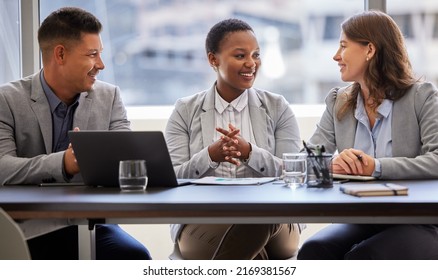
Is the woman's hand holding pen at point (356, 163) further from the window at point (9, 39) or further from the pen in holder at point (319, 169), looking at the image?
the window at point (9, 39)

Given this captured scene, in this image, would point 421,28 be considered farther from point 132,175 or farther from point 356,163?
point 132,175

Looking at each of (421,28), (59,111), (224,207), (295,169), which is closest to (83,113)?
(59,111)

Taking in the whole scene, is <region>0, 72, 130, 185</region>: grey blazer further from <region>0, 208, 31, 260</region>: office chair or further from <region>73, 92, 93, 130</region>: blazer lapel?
<region>0, 208, 31, 260</region>: office chair

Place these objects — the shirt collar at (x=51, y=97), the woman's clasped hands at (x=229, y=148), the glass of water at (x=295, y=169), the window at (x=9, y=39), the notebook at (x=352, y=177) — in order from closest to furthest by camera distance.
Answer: the glass of water at (x=295, y=169)
the notebook at (x=352, y=177)
the woman's clasped hands at (x=229, y=148)
the shirt collar at (x=51, y=97)
the window at (x=9, y=39)

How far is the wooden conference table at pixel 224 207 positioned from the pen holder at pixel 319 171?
0.43ft

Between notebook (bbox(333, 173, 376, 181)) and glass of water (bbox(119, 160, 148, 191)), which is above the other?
glass of water (bbox(119, 160, 148, 191))

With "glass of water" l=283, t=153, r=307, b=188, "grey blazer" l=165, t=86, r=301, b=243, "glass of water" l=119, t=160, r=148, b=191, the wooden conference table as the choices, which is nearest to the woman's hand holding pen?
"glass of water" l=283, t=153, r=307, b=188

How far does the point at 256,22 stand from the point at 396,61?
1.44 metres

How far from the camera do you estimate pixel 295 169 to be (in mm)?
2396

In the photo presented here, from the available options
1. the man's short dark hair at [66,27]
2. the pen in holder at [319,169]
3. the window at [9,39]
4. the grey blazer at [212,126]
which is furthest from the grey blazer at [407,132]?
the window at [9,39]

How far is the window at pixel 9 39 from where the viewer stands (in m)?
4.42

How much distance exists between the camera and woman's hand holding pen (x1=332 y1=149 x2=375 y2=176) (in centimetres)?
258

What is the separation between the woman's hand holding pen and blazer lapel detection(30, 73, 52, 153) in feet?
3.93
